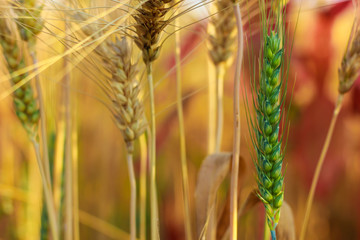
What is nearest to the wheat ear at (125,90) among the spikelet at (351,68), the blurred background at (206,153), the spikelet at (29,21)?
the spikelet at (29,21)

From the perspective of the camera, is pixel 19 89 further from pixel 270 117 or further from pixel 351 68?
pixel 351 68

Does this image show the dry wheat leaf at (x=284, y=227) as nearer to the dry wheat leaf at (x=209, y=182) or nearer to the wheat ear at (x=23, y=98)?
the dry wheat leaf at (x=209, y=182)

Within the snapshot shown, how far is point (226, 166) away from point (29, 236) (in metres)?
0.54

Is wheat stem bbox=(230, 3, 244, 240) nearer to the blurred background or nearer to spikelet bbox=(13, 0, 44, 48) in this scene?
spikelet bbox=(13, 0, 44, 48)

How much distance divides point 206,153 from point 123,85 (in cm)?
67

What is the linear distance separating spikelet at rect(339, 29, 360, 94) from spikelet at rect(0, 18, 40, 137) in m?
0.41

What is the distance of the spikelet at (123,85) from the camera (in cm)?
44

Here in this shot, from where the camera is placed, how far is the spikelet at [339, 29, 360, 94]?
1.77 ft

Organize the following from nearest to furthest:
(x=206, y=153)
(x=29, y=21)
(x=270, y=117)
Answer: (x=270, y=117), (x=29, y=21), (x=206, y=153)

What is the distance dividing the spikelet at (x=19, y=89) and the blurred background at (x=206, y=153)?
1.18ft

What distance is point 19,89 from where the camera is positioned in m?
0.51

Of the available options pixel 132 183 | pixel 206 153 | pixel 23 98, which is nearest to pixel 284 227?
pixel 132 183

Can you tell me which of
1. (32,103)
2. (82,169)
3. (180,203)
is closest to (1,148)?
(82,169)

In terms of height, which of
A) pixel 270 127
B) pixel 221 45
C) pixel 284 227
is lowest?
pixel 284 227
